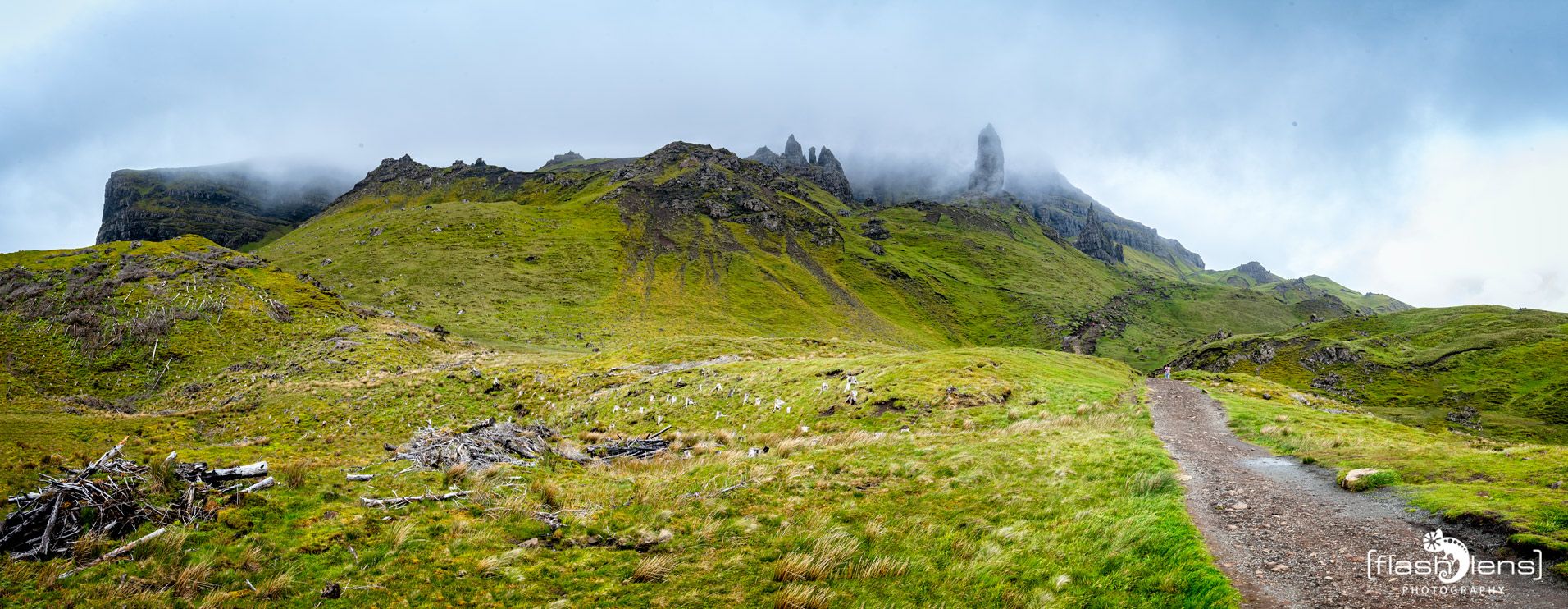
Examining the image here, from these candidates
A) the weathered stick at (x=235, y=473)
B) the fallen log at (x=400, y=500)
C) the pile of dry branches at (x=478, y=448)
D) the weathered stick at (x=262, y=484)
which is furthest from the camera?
the pile of dry branches at (x=478, y=448)

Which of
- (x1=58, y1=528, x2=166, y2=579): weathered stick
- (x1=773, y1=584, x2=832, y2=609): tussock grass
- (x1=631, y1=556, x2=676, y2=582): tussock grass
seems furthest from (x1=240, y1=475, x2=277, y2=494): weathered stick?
(x1=773, y1=584, x2=832, y2=609): tussock grass

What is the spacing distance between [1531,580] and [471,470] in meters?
20.0

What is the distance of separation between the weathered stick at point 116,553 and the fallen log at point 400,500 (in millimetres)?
3027

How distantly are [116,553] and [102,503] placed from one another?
1.45 m

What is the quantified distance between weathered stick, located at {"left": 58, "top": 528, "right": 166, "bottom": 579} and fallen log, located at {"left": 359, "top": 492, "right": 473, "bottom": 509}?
303 centimetres

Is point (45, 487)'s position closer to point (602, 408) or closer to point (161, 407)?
point (602, 408)

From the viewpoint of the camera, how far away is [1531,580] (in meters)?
7.89

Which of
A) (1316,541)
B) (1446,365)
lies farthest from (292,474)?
(1446,365)

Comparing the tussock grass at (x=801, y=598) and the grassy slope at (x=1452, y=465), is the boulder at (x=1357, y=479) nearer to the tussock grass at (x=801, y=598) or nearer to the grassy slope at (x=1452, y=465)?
the grassy slope at (x=1452, y=465)

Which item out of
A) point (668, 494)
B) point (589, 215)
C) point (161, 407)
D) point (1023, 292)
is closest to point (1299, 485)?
point (668, 494)

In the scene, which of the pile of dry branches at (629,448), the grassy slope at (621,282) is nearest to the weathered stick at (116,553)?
the pile of dry branches at (629,448)

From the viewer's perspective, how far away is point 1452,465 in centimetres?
1415

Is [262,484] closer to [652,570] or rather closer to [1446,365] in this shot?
[652,570]

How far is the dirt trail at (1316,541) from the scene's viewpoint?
7.93 m
